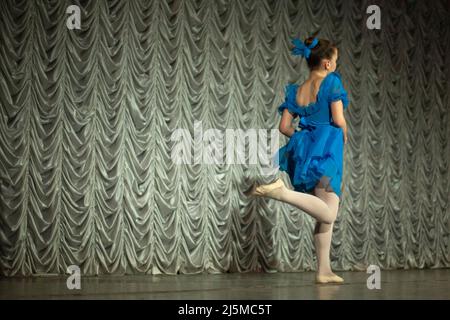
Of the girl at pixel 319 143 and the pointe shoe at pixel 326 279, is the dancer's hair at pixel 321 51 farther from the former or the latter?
the pointe shoe at pixel 326 279

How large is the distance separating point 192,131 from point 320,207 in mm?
2275

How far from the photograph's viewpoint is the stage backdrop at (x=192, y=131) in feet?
18.1

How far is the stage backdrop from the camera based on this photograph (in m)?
5.51

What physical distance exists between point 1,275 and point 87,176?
3.38 ft

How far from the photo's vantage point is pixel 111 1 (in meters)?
5.88

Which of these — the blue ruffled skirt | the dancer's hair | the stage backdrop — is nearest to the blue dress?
the blue ruffled skirt

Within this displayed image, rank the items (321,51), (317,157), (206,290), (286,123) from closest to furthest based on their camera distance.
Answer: (206,290), (317,157), (321,51), (286,123)

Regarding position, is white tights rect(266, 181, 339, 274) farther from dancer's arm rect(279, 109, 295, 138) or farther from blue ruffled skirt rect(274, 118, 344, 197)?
dancer's arm rect(279, 109, 295, 138)

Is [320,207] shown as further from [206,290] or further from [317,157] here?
[206,290]

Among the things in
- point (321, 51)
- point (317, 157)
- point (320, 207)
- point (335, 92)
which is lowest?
point (320, 207)

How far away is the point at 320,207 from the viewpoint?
13.3ft

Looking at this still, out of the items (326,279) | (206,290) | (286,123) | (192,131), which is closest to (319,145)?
(286,123)

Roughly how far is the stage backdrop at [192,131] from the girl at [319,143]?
1.90 meters
